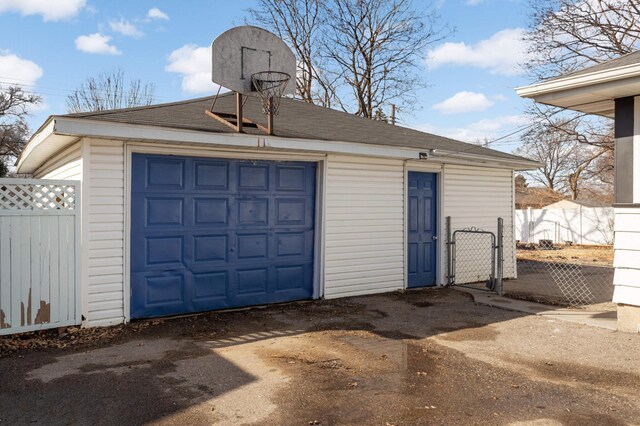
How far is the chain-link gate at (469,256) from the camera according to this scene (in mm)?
9242

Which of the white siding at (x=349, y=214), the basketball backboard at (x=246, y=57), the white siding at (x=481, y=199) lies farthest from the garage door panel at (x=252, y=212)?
the white siding at (x=481, y=199)

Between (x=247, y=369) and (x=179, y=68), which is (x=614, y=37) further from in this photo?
(x=247, y=369)

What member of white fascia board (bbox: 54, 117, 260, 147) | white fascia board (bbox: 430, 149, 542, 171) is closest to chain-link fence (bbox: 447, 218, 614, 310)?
white fascia board (bbox: 430, 149, 542, 171)

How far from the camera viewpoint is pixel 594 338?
5543 millimetres

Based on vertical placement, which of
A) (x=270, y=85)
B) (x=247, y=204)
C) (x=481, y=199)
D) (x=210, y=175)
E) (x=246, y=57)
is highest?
(x=246, y=57)

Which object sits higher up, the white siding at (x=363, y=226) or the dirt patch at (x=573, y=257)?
the white siding at (x=363, y=226)

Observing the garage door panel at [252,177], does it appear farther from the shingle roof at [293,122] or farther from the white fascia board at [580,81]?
the white fascia board at [580,81]

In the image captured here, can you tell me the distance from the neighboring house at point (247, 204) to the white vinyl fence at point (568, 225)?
52.6 feet

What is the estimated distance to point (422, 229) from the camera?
8.98 metres

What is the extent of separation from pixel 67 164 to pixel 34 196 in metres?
1.52

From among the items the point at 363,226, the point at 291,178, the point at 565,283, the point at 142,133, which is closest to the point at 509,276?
the point at 565,283

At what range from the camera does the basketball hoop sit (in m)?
6.62

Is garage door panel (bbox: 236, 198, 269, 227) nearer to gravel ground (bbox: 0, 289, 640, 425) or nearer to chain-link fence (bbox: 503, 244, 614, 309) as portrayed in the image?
gravel ground (bbox: 0, 289, 640, 425)

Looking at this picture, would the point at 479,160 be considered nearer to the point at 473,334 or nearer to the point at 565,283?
the point at 565,283
